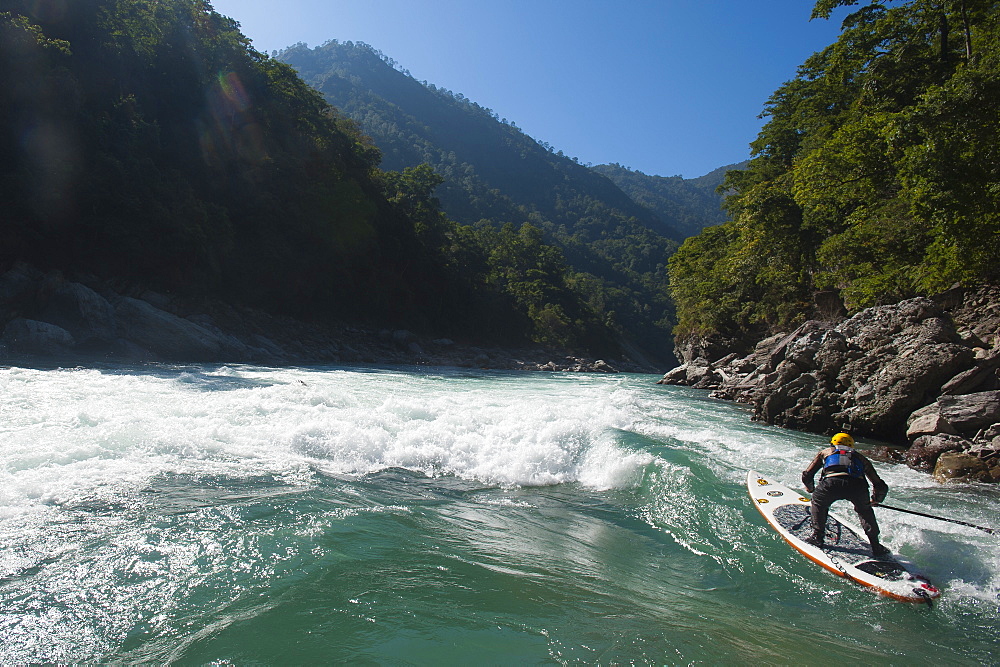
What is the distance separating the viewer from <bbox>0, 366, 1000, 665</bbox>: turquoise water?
305cm

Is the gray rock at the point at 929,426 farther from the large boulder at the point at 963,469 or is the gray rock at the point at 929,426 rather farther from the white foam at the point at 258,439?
the white foam at the point at 258,439

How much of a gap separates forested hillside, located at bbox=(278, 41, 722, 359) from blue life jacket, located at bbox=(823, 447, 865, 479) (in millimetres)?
67281

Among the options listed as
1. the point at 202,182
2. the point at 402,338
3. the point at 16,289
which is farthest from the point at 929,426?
the point at 202,182

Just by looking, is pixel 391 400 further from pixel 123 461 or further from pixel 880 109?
pixel 880 109

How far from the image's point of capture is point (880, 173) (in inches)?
499

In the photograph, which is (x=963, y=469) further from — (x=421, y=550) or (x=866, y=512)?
(x=421, y=550)

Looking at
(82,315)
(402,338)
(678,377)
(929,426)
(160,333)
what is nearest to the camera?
(929,426)

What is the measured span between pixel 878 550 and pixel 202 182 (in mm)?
34911

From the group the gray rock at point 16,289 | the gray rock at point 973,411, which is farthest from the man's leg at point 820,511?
the gray rock at point 16,289

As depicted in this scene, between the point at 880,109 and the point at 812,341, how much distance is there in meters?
6.96

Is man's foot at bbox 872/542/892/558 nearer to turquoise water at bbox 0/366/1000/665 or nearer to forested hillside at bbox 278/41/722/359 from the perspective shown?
turquoise water at bbox 0/366/1000/665

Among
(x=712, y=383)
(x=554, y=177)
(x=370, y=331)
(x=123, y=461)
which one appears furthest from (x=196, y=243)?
(x=554, y=177)

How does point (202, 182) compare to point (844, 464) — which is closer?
point (844, 464)

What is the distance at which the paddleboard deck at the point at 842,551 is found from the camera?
4074mm
